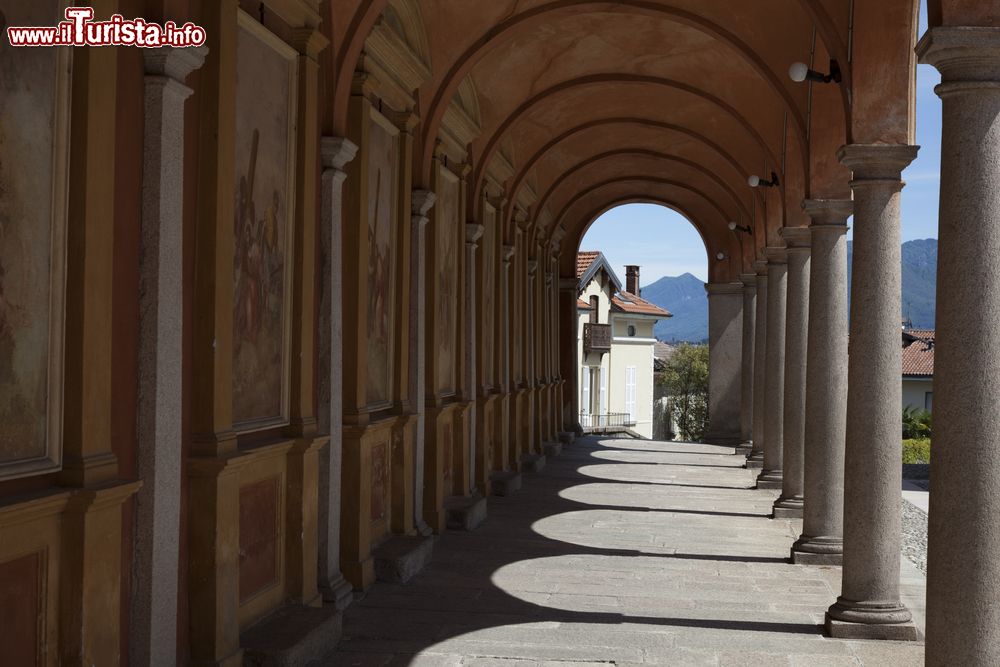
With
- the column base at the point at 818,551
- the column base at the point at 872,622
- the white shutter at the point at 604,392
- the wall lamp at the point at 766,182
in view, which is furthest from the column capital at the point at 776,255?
the white shutter at the point at 604,392

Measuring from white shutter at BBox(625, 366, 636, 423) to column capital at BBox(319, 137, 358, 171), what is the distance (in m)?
47.2

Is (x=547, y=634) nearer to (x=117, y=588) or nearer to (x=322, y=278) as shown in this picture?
(x=322, y=278)

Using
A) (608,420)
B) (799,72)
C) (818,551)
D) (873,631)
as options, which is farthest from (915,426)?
(873,631)

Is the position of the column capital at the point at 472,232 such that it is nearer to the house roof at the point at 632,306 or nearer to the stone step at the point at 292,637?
the stone step at the point at 292,637

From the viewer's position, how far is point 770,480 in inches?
673

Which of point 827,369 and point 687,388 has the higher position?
point 827,369

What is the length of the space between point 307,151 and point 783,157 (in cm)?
880

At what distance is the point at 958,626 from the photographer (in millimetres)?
5434

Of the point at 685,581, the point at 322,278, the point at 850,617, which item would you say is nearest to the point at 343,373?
the point at 322,278

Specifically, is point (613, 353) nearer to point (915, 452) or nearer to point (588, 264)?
point (588, 264)

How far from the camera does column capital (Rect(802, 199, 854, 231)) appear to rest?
34.1 ft

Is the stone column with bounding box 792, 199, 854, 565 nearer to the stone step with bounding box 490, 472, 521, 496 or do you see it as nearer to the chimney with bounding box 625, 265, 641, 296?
the stone step with bounding box 490, 472, 521, 496

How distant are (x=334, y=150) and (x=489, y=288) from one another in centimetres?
837

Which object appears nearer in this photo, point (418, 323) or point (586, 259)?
point (418, 323)
